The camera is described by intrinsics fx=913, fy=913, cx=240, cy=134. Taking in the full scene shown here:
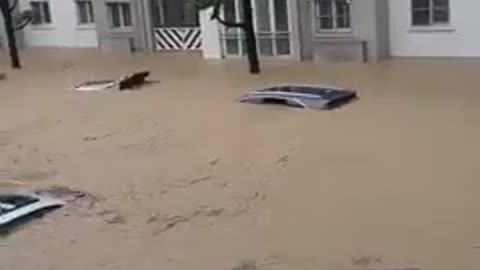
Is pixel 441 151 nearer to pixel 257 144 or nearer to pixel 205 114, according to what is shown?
pixel 257 144

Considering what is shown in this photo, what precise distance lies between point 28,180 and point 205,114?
4112 mm

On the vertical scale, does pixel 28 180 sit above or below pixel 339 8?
below

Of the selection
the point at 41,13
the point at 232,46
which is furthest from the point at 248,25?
the point at 41,13

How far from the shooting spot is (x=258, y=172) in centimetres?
1176

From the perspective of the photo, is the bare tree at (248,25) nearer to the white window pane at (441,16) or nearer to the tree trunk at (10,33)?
the white window pane at (441,16)

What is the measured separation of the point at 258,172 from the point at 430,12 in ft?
31.5

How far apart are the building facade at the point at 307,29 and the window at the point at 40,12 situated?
2398 mm

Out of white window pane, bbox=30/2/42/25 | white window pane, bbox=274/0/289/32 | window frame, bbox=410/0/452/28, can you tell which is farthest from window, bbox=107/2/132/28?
window frame, bbox=410/0/452/28

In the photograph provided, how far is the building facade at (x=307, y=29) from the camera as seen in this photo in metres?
19.8

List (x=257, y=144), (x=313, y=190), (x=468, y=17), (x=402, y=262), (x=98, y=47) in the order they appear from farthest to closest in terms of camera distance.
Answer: (x=98, y=47), (x=468, y=17), (x=257, y=144), (x=313, y=190), (x=402, y=262)

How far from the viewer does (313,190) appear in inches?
422

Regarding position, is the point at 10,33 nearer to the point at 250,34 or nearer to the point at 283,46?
the point at 283,46

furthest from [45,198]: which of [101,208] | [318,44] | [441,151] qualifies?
[318,44]

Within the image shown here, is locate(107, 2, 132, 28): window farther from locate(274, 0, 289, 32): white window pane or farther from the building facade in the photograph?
locate(274, 0, 289, 32): white window pane
